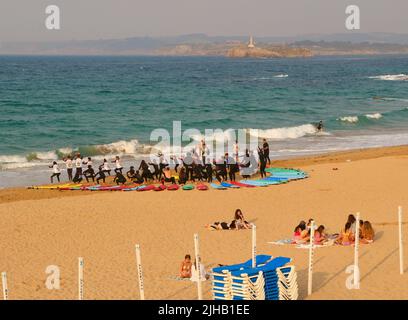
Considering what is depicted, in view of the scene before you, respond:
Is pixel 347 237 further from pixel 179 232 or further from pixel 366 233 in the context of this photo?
pixel 179 232

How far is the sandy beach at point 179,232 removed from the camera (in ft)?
51.6

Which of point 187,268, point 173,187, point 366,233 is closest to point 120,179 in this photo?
point 173,187

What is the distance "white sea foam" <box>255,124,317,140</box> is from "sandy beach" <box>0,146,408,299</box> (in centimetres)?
1758

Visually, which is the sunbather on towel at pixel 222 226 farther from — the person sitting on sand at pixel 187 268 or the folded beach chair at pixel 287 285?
the folded beach chair at pixel 287 285

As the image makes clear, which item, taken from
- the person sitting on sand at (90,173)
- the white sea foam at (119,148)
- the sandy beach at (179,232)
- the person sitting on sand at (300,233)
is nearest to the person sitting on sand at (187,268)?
the sandy beach at (179,232)

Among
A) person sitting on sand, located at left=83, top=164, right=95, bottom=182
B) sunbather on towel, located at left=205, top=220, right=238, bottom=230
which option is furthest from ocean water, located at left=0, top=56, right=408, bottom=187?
sunbather on towel, located at left=205, top=220, right=238, bottom=230

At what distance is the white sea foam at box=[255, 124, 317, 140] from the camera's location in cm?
4866

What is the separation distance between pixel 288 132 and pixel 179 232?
3001cm

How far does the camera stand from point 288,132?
49.8 m

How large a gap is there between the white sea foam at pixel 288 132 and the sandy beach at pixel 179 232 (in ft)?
57.7

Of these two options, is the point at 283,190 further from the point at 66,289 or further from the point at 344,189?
the point at 66,289

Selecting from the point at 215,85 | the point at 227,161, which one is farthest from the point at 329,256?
the point at 215,85
